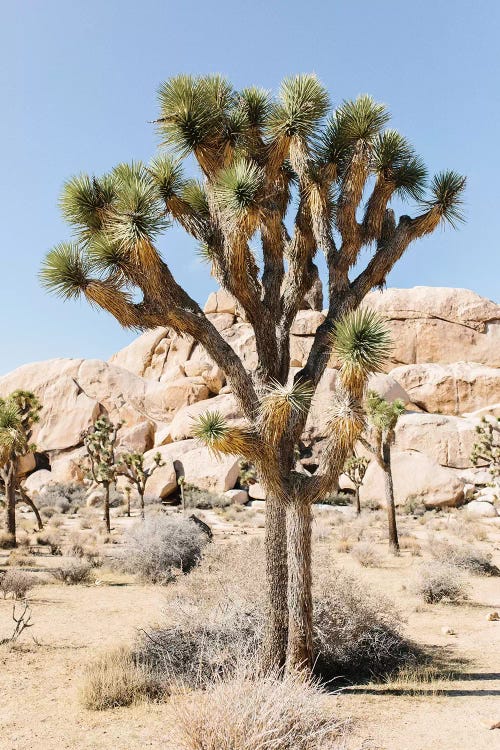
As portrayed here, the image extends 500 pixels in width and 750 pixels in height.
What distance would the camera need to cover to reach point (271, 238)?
22.9ft

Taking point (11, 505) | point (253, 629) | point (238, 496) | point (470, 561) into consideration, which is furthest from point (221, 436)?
point (238, 496)

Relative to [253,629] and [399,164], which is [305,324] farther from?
[253,629]

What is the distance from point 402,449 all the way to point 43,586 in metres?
→ 24.5

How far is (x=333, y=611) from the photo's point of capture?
710 cm

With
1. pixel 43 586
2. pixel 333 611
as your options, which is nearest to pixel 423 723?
pixel 333 611

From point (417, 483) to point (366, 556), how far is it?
1588 centimetres

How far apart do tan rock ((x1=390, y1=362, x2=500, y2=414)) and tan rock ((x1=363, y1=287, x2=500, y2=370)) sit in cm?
215

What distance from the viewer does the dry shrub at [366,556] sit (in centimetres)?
1488

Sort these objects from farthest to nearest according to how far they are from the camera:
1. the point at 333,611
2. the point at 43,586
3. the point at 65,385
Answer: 1. the point at 65,385
2. the point at 43,586
3. the point at 333,611

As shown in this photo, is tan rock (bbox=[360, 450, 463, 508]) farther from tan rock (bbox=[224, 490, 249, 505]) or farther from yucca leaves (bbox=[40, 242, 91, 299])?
yucca leaves (bbox=[40, 242, 91, 299])

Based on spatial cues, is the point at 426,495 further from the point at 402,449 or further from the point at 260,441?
the point at 260,441

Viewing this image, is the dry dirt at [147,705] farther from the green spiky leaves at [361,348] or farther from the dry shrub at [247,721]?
the green spiky leaves at [361,348]

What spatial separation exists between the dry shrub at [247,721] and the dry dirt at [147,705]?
39cm

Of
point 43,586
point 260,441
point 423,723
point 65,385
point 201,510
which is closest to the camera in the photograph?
point 423,723
